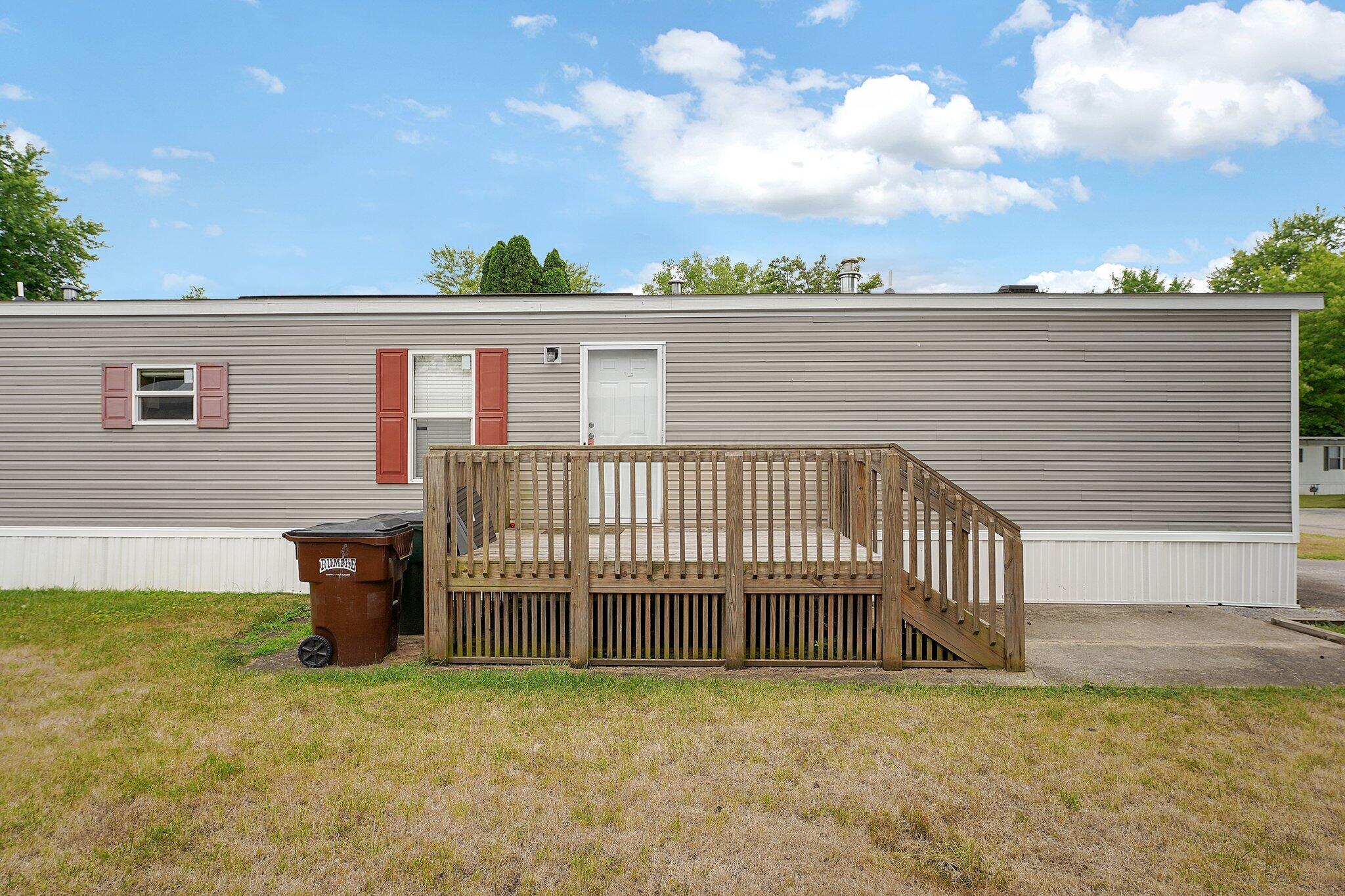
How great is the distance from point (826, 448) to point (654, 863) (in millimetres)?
2853

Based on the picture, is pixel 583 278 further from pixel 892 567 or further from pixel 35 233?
pixel 892 567

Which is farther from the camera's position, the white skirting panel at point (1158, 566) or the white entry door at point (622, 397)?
the white entry door at point (622, 397)

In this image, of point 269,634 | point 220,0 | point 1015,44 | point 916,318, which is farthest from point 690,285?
point 269,634

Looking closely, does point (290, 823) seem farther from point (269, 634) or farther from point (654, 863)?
point (269, 634)

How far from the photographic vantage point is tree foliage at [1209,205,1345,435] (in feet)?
70.6

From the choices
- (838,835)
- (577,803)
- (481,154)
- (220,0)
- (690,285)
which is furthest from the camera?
(690,285)

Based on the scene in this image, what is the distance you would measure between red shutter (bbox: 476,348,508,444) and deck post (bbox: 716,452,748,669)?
10.0 ft

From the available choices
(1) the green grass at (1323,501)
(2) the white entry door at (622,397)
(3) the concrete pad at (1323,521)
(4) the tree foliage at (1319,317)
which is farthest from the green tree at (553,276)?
(1) the green grass at (1323,501)

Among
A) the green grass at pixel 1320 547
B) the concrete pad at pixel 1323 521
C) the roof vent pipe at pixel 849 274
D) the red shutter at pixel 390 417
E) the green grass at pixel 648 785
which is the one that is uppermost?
the roof vent pipe at pixel 849 274

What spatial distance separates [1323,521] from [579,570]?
19518 mm

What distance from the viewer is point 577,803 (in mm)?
2688

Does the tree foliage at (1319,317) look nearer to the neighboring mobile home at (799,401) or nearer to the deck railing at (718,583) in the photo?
the neighboring mobile home at (799,401)

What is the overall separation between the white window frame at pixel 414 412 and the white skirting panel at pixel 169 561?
159 centimetres

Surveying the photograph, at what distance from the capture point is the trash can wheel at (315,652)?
14.7 ft
